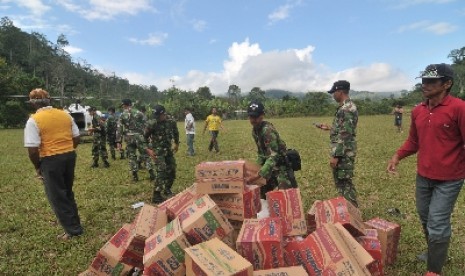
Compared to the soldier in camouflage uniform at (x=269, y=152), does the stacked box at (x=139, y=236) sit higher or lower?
lower

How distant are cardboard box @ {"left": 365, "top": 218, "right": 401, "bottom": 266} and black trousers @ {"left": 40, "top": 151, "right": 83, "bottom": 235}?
4.58 meters

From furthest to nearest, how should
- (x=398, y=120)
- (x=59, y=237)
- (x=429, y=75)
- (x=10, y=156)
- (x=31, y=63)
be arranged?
(x=31, y=63), (x=398, y=120), (x=10, y=156), (x=59, y=237), (x=429, y=75)

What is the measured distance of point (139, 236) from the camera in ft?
13.5

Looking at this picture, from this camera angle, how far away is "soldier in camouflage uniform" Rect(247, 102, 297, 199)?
16.4 feet

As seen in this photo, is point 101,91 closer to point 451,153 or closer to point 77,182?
point 77,182

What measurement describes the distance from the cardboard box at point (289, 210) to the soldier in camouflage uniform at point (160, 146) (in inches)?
147

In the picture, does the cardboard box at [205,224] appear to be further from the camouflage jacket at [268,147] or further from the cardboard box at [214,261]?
the camouflage jacket at [268,147]

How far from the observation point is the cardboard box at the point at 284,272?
3.22m

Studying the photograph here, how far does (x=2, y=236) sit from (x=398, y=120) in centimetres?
2262

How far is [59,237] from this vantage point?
601cm

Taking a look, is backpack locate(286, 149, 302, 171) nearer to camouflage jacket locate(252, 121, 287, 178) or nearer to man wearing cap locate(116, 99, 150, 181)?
camouflage jacket locate(252, 121, 287, 178)

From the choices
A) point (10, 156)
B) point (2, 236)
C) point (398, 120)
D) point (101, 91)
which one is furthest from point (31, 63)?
point (2, 236)

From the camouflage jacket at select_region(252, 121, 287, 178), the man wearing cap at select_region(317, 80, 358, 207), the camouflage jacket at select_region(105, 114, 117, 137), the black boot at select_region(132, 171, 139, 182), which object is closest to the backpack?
the camouflage jacket at select_region(252, 121, 287, 178)

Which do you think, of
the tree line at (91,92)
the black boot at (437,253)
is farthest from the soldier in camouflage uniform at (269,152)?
the tree line at (91,92)
